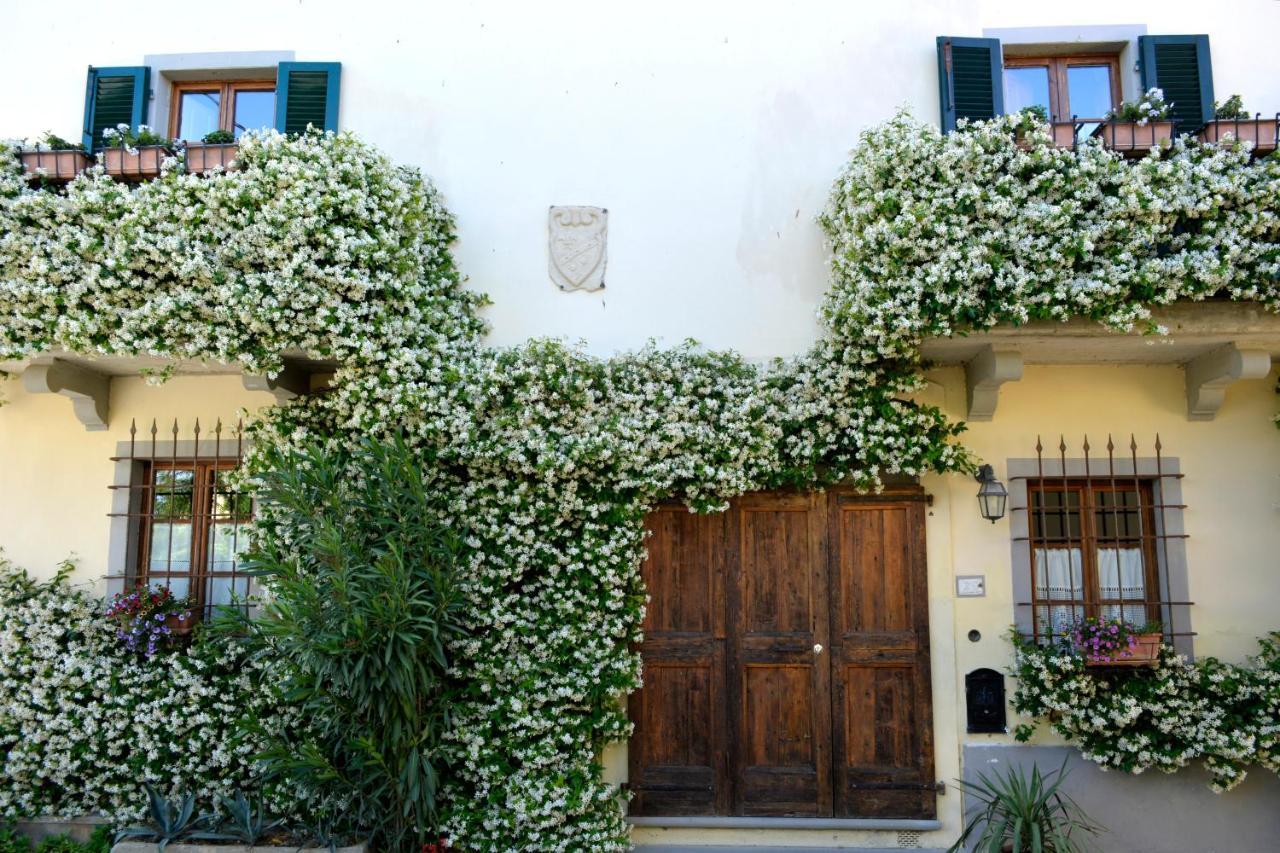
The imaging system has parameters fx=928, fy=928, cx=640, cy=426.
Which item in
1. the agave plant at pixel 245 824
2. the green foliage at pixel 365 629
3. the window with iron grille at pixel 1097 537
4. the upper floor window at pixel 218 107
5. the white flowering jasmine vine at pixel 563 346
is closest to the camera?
the green foliage at pixel 365 629

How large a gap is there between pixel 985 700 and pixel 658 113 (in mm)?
4862

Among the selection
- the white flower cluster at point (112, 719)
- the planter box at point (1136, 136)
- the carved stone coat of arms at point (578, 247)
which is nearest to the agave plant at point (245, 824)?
the white flower cluster at point (112, 719)

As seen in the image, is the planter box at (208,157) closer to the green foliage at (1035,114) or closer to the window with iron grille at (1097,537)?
the green foliage at (1035,114)

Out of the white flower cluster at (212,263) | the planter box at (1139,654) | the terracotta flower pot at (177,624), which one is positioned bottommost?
the planter box at (1139,654)

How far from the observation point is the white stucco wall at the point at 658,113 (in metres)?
6.86

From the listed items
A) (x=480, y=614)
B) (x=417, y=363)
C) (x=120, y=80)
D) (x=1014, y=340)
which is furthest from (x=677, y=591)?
(x=120, y=80)

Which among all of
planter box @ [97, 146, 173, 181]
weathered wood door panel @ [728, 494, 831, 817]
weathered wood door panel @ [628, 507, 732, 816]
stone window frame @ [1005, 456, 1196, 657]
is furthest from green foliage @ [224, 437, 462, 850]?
stone window frame @ [1005, 456, 1196, 657]

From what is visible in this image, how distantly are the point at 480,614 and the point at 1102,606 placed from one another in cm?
437

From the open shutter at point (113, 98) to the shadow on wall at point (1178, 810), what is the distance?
7959 millimetres

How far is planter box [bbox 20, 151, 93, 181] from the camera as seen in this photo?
6348 millimetres

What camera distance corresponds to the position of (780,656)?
654cm

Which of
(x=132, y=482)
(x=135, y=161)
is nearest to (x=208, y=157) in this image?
(x=135, y=161)

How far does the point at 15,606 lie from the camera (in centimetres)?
673

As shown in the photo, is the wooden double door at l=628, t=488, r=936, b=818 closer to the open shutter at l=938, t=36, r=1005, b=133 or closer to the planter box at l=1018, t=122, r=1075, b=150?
the planter box at l=1018, t=122, r=1075, b=150
